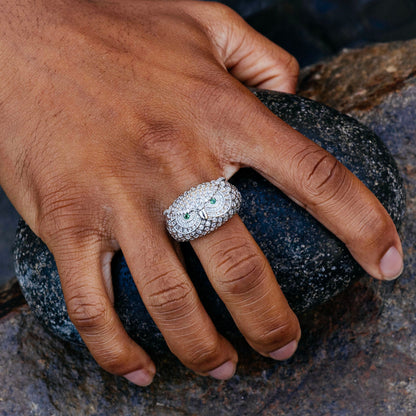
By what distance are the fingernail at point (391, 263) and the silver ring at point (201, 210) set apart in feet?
1.47

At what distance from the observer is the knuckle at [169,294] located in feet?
4.32

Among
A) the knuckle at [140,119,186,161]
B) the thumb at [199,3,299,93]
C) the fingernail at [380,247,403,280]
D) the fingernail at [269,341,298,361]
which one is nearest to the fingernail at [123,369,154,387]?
the fingernail at [269,341,298,361]

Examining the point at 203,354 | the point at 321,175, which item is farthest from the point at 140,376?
the point at 321,175

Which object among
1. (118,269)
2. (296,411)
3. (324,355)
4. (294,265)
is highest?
(294,265)

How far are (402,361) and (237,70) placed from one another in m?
1.20

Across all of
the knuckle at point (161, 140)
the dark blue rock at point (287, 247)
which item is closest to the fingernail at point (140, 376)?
the dark blue rock at point (287, 247)

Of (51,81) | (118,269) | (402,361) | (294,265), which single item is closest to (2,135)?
(51,81)

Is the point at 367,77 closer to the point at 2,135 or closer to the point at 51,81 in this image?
the point at 51,81

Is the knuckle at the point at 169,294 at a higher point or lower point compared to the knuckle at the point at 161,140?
lower

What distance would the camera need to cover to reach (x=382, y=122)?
6.46 feet

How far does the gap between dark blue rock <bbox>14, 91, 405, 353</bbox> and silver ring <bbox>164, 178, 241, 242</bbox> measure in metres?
0.16

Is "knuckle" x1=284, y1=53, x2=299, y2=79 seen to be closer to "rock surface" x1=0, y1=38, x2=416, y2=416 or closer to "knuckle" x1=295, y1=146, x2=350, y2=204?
"knuckle" x1=295, y1=146, x2=350, y2=204

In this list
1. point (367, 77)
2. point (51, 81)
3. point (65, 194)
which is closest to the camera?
point (65, 194)

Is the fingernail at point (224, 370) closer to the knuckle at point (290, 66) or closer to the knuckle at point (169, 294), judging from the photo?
the knuckle at point (169, 294)
